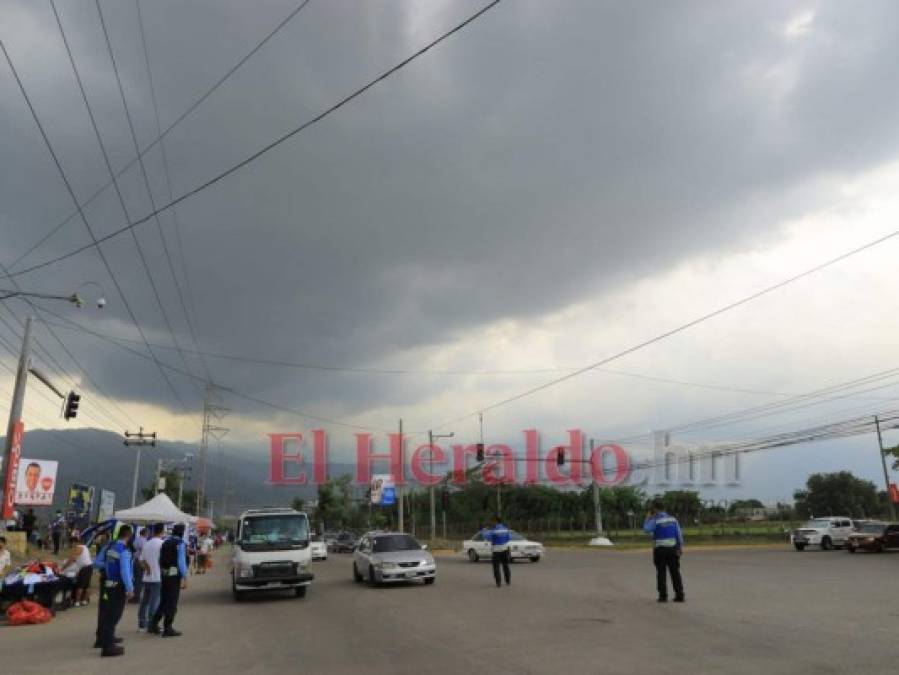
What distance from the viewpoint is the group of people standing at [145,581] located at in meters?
10.3

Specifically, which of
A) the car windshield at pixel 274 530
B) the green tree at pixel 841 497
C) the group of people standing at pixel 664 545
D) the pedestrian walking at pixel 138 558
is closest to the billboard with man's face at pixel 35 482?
the pedestrian walking at pixel 138 558

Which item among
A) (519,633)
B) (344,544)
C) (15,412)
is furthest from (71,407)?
(344,544)

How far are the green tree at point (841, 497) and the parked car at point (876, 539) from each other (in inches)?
3254

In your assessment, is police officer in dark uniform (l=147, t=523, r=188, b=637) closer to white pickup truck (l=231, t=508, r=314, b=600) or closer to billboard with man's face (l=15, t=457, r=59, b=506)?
white pickup truck (l=231, t=508, r=314, b=600)

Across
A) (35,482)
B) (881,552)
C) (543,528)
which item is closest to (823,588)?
(881,552)

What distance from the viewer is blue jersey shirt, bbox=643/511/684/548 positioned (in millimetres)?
13227

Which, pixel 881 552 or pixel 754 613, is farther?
pixel 881 552

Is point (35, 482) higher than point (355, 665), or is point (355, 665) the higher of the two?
point (35, 482)

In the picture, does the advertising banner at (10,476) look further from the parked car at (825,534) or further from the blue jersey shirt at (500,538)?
the parked car at (825,534)

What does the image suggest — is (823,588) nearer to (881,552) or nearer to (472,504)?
(881,552)

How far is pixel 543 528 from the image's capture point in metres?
89.6

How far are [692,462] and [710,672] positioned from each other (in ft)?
164

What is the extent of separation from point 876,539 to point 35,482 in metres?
50.4

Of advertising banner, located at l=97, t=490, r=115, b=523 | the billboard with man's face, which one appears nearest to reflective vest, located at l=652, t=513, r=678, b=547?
the billboard with man's face
